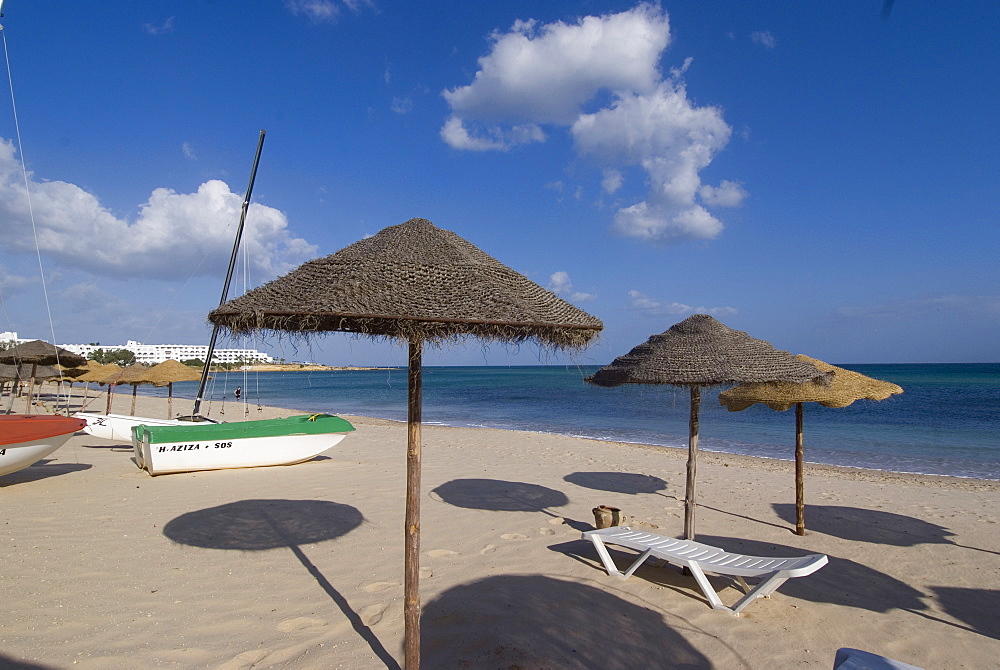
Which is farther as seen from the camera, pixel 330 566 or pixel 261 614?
pixel 330 566

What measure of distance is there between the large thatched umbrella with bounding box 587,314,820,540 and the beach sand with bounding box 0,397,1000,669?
55.6 inches

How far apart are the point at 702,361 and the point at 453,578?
2.73 m

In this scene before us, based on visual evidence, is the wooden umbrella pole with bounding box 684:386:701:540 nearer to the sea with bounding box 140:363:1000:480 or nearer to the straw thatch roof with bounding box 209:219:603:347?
the sea with bounding box 140:363:1000:480

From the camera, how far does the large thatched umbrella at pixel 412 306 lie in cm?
243

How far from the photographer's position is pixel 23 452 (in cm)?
686

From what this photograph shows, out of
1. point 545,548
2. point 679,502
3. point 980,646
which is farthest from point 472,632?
point 679,502

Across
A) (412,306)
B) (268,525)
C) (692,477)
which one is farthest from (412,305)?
(268,525)

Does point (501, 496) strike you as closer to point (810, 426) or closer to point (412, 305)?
point (412, 305)

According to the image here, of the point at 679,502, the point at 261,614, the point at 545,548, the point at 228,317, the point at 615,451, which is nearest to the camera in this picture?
the point at 228,317

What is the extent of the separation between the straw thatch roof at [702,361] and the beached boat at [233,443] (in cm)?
550

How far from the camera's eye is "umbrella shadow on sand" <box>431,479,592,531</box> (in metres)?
6.56

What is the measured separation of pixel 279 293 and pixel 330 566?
2.81m

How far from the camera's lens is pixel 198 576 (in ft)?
13.6

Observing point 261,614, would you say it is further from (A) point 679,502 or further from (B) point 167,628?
(A) point 679,502
